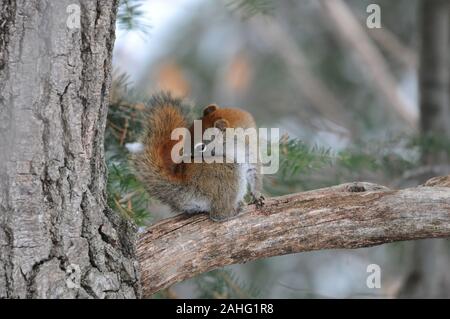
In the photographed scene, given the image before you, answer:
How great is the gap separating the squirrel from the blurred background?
96 millimetres

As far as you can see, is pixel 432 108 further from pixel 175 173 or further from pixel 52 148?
pixel 52 148

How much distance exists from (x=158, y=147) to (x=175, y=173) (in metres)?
0.08

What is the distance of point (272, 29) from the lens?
5.37m

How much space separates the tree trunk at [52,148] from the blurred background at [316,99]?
38 centimetres

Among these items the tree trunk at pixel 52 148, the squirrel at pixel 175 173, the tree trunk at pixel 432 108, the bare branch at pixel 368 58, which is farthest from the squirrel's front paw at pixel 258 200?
the bare branch at pixel 368 58

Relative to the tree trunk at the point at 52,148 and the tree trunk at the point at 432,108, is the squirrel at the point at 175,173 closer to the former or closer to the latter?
the tree trunk at the point at 52,148

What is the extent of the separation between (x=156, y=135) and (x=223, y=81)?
3.88 meters

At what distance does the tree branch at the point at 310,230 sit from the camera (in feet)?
4.98

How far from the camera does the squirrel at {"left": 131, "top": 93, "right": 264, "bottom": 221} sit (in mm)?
1735

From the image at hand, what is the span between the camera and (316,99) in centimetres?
522

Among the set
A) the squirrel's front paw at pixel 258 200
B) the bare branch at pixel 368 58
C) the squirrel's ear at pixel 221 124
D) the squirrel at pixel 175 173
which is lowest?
the squirrel's front paw at pixel 258 200

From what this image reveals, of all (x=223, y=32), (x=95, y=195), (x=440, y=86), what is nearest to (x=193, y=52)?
(x=223, y=32)

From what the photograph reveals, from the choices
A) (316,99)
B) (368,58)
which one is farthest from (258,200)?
(316,99)

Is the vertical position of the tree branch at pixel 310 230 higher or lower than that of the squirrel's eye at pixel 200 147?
lower
